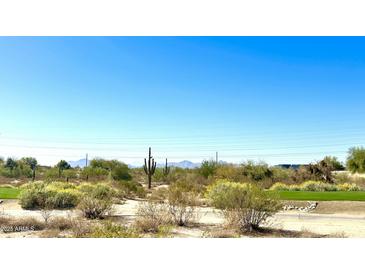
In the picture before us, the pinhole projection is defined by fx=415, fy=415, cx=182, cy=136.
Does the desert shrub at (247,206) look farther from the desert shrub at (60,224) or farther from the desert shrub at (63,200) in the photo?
the desert shrub at (63,200)

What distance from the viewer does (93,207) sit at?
13.9 m

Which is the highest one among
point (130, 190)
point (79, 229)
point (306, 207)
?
point (130, 190)

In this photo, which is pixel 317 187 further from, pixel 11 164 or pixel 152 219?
pixel 11 164

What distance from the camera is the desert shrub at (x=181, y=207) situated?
1314 cm

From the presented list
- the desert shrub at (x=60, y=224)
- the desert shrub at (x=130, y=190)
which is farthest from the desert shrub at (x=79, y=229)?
the desert shrub at (x=130, y=190)

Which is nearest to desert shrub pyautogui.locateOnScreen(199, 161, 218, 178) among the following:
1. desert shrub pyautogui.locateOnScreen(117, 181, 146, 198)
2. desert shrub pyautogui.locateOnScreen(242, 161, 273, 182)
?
desert shrub pyautogui.locateOnScreen(242, 161, 273, 182)

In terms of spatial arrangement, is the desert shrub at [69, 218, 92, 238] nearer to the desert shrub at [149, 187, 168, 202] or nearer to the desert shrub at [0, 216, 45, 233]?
the desert shrub at [0, 216, 45, 233]

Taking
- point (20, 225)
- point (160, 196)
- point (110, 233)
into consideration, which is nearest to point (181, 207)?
point (110, 233)

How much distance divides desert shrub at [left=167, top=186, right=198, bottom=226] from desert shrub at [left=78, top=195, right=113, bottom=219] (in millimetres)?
2238

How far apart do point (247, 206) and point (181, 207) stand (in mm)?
2262
